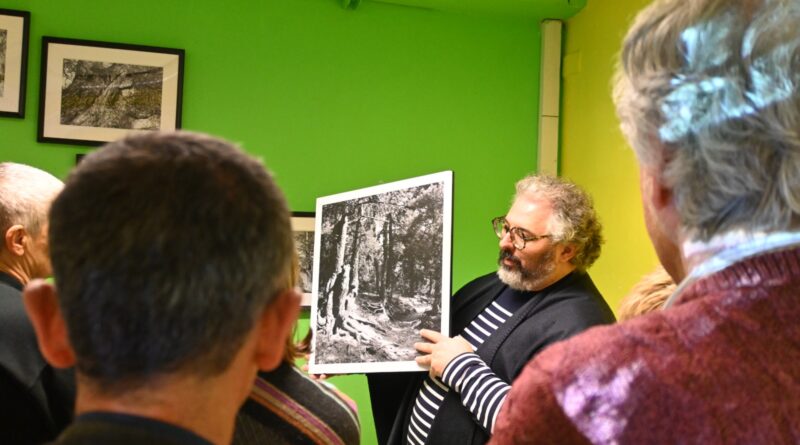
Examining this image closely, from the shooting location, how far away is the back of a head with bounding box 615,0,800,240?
2.40 feet

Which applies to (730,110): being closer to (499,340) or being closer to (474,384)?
(474,384)

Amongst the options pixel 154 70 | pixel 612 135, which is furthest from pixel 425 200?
pixel 154 70

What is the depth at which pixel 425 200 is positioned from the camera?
2145 mm

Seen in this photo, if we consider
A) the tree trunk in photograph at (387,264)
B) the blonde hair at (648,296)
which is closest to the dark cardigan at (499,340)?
the tree trunk in photograph at (387,264)

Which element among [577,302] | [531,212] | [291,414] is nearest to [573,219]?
[531,212]

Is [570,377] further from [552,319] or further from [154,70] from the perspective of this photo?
[154,70]

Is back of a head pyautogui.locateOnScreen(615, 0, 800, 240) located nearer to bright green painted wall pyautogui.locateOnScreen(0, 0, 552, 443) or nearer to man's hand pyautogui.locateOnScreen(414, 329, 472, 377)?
man's hand pyautogui.locateOnScreen(414, 329, 472, 377)

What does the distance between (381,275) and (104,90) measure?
5.44 ft

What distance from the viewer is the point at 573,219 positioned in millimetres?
2322

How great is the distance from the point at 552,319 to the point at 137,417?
165cm

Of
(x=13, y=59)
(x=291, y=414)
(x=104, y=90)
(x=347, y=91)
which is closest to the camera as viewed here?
(x=291, y=414)

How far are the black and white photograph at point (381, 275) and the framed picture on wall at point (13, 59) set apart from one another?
1.55 m

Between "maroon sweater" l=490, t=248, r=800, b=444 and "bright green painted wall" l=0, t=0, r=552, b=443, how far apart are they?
2680mm

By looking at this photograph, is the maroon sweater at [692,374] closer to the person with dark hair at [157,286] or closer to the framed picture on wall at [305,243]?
the person with dark hair at [157,286]
